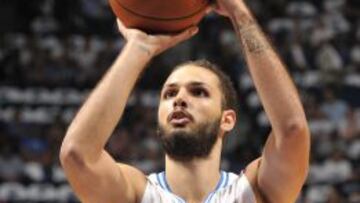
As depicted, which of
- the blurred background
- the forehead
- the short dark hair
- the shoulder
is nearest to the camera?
the shoulder

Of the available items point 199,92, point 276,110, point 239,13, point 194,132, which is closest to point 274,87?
point 276,110

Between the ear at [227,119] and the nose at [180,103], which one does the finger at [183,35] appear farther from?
the ear at [227,119]

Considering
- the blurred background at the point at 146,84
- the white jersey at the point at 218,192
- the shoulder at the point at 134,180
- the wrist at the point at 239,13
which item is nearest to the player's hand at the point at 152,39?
the wrist at the point at 239,13

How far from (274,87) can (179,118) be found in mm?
510

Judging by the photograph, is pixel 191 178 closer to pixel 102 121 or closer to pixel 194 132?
pixel 194 132

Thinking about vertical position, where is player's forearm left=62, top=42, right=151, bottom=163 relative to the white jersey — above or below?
above

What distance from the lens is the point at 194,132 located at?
3404mm

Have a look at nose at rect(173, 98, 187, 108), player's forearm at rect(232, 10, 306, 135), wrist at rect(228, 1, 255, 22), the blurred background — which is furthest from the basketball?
the blurred background

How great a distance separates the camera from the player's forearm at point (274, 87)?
3.06 metres

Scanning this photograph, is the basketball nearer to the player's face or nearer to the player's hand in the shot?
the player's hand

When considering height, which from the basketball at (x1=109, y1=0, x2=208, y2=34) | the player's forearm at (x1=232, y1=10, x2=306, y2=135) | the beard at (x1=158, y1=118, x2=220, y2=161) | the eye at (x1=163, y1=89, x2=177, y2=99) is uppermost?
the basketball at (x1=109, y1=0, x2=208, y2=34)

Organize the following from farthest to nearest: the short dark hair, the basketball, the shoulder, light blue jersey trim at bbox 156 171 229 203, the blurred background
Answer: the blurred background → the short dark hair → light blue jersey trim at bbox 156 171 229 203 → the shoulder → the basketball

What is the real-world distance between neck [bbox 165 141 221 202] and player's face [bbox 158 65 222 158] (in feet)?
0.18

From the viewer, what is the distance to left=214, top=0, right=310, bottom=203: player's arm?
3065mm
